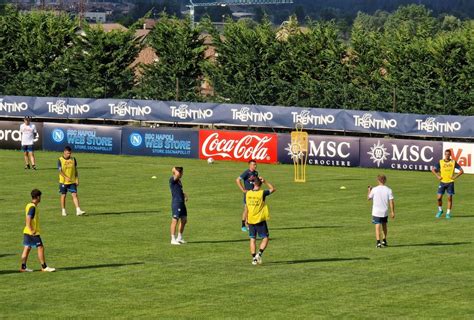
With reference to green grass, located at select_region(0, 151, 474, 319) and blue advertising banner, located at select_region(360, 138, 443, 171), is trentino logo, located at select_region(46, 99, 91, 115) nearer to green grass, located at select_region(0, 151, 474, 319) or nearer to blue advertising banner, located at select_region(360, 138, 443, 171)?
blue advertising banner, located at select_region(360, 138, 443, 171)

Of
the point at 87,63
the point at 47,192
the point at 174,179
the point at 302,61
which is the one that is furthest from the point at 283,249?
the point at 87,63

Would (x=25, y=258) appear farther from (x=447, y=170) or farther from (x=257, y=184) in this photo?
(x=447, y=170)

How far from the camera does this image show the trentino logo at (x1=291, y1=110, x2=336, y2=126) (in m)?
61.6

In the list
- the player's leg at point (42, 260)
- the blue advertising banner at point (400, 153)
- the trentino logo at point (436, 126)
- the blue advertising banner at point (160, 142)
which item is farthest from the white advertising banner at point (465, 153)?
the player's leg at point (42, 260)

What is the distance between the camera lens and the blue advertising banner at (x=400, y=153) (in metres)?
55.8

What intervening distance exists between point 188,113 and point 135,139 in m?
3.67

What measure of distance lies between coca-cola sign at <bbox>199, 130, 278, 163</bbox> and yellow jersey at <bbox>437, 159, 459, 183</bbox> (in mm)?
20661

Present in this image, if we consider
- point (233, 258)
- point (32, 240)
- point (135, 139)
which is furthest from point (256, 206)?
point (135, 139)

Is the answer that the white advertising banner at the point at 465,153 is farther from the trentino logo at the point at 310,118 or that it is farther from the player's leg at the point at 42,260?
the player's leg at the point at 42,260

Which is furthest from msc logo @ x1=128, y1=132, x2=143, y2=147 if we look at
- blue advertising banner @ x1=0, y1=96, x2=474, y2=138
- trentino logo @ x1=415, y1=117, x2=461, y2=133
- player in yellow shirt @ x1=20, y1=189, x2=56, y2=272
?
player in yellow shirt @ x1=20, y1=189, x2=56, y2=272

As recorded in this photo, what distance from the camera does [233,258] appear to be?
30281 millimetres

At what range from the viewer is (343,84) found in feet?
216

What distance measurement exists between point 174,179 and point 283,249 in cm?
331

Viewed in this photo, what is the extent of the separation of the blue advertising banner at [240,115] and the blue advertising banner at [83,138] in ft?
10.7
